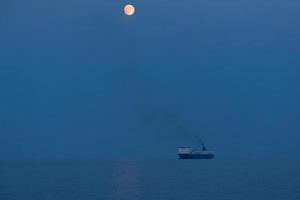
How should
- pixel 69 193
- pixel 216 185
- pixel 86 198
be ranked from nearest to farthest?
1. pixel 86 198
2. pixel 69 193
3. pixel 216 185

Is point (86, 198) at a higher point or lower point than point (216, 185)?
lower

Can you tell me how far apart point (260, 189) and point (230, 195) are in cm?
1116

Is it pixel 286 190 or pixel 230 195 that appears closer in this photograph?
pixel 230 195

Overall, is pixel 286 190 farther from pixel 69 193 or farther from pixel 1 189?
pixel 1 189

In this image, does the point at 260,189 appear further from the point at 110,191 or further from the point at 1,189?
the point at 1,189

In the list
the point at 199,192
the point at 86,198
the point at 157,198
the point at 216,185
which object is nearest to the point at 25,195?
the point at 86,198

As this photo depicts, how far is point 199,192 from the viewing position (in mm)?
86562

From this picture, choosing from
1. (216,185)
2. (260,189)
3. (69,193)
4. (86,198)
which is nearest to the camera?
(86,198)

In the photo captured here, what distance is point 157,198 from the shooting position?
255 ft

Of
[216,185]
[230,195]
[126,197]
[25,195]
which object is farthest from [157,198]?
[216,185]

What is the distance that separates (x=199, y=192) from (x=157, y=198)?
10468 millimetres

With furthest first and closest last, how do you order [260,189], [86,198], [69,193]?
[260,189]
[69,193]
[86,198]

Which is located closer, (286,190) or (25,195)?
(25,195)

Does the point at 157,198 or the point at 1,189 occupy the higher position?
the point at 1,189
